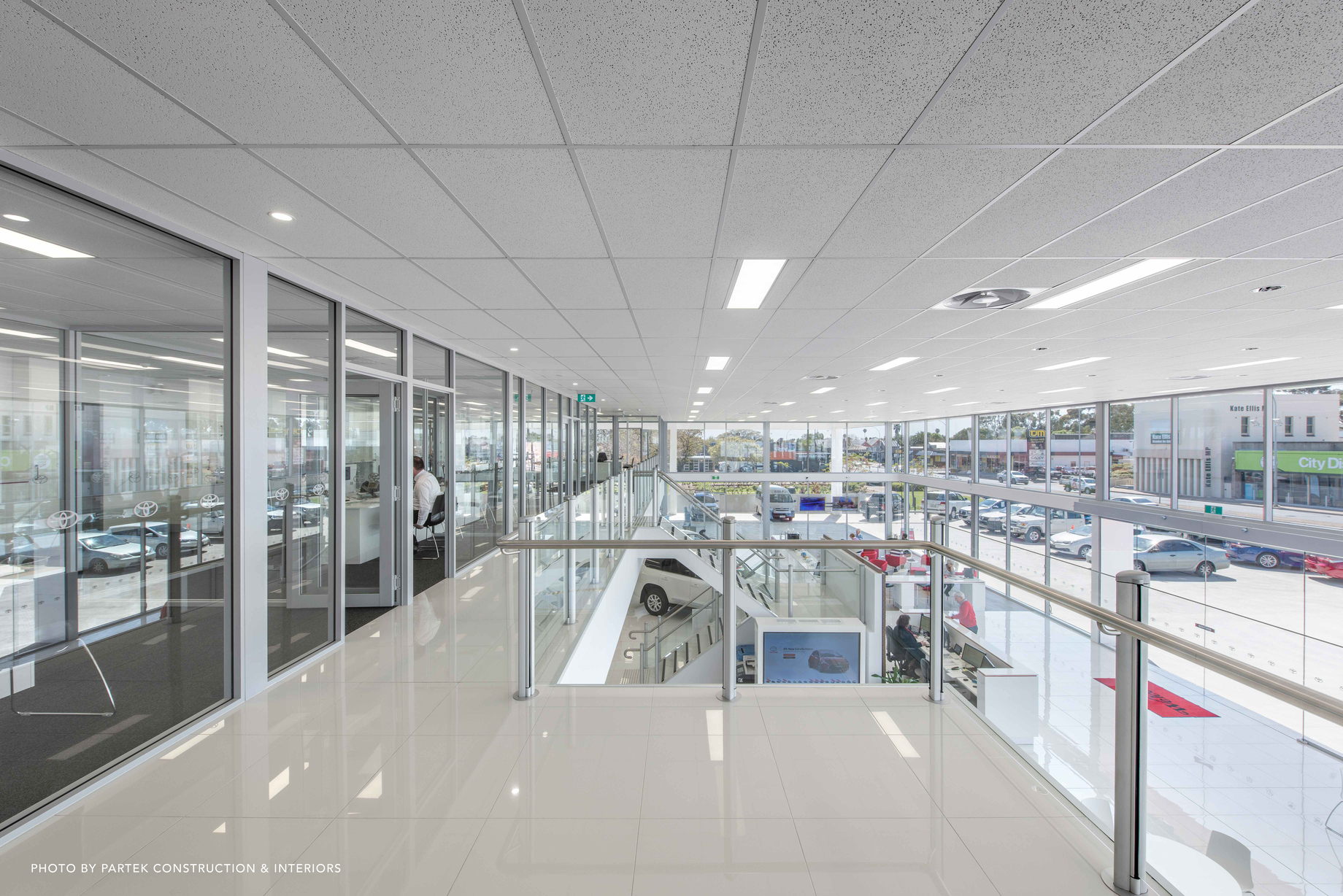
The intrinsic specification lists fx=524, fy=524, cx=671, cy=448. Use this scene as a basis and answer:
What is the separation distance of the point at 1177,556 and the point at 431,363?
44.9 feet

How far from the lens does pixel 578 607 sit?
183 inches

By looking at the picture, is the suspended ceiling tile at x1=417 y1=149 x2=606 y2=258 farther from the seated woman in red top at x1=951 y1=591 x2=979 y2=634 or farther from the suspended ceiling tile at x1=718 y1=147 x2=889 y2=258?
the seated woman in red top at x1=951 y1=591 x2=979 y2=634

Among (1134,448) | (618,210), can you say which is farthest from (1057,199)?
(1134,448)

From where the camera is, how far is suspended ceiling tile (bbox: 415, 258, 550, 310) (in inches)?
133

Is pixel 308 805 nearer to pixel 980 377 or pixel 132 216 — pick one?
pixel 132 216

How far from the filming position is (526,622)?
322 centimetres

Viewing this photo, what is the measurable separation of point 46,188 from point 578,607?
399 centimetres

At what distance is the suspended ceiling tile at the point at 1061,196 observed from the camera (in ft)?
7.06

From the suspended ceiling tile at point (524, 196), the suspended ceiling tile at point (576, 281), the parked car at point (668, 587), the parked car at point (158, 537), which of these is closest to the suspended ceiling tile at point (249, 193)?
the suspended ceiling tile at point (524, 196)

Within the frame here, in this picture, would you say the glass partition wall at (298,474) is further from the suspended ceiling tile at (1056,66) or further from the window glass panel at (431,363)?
the suspended ceiling tile at (1056,66)

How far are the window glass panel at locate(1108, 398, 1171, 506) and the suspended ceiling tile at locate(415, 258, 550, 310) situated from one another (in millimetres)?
12536

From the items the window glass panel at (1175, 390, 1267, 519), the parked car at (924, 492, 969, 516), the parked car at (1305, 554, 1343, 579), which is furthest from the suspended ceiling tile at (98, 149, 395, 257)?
the parked car at (924, 492, 969, 516)

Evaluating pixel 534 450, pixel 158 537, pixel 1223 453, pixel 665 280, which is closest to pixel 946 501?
pixel 1223 453

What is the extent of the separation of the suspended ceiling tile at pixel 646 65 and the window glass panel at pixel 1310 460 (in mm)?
11405
